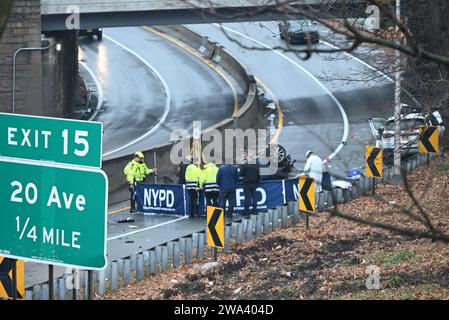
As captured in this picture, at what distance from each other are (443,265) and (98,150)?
8241 mm

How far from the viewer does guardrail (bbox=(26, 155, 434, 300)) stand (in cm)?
1642

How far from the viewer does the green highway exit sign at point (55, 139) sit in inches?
387

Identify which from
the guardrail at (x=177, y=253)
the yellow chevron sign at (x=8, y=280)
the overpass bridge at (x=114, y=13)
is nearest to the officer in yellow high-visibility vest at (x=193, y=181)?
the guardrail at (x=177, y=253)

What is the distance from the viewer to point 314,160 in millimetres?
22188

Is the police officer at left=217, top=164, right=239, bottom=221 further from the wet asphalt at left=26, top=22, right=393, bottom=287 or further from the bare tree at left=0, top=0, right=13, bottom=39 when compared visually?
the bare tree at left=0, top=0, right=13, bottom=39

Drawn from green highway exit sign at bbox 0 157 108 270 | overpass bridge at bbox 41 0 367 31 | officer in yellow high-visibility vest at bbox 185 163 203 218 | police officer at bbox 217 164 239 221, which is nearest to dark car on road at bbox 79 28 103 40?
overpass bridge at bbox 41 0 367 31

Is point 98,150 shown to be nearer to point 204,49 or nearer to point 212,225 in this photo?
point 212,225

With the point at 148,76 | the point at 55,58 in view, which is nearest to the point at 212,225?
the point at 55,58

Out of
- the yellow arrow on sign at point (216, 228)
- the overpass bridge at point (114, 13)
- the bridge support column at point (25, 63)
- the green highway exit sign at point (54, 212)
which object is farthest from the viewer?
the overpass bridge at point (114, 13)

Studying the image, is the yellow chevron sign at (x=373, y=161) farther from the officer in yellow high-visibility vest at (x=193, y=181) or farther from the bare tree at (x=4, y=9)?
the bare tree at (x=4, y=9)

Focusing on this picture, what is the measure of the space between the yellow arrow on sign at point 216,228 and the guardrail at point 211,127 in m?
9.75

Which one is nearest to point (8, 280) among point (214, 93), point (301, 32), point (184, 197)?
point (184, 197)

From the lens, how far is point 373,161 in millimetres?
23172

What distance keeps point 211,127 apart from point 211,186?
9685 mm
